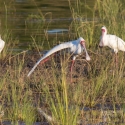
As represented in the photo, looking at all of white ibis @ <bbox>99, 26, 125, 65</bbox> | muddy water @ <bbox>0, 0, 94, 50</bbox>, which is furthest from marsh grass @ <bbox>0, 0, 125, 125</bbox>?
muddy water @ <bbox>0, 0, 94, 50</bbox>

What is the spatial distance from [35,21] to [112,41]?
5204 mm

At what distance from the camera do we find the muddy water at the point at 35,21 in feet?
44.5

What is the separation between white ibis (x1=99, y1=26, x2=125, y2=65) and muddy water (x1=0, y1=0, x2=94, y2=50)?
1489mm

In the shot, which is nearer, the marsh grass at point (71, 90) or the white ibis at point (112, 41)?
the marsh grass at point (71, 90)

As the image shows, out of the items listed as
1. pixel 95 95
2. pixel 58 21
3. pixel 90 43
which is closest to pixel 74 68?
pixel 90 43

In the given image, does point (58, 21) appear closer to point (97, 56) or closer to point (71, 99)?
point (97, 56)

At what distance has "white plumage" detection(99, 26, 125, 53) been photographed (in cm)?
1060

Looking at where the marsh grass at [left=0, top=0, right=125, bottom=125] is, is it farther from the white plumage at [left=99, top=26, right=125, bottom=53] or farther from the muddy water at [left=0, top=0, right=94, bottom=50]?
the muddy water at [left=0, top=0, right=94, bottom=50]

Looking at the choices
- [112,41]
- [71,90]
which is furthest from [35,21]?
[71,90]

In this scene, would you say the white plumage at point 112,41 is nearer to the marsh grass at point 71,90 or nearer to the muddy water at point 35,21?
the marsh grass at point 71,90

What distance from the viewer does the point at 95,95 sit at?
26.8 ft

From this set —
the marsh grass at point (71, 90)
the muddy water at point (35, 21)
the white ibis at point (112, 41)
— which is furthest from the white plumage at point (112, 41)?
the muddy water at point (35, 21)

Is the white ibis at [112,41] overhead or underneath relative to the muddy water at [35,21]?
underneath

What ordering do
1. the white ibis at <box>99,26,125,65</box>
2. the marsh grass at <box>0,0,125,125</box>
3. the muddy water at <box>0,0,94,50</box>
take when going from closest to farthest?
the marsh grass at <box>0,0,125,125</box>
the white ibis at <box>99,26,125,65</box>
the muddy water at <box>0,0,94,50</box>
